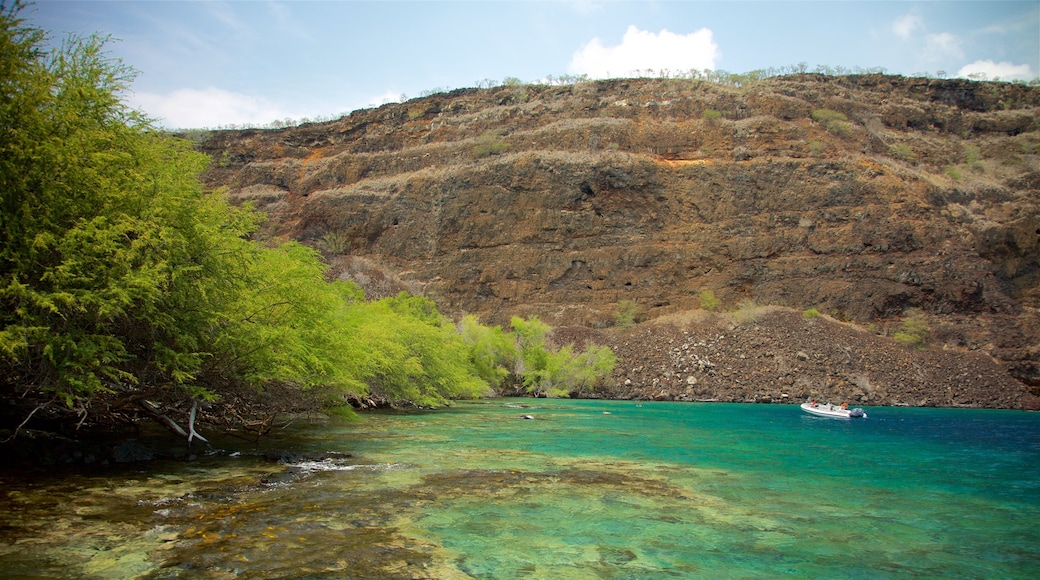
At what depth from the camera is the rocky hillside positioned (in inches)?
2301

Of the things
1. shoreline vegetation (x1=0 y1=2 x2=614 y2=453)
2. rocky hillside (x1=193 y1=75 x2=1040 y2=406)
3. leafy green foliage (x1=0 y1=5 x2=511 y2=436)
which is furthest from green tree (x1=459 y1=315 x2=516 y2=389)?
leafy green foliage (x1=0 y1=5 x2=511 y2=436)

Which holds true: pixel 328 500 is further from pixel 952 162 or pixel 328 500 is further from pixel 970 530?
pixel 952 162

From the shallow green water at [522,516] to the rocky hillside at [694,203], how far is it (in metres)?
34.8

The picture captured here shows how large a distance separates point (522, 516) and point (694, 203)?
6245 centimetres

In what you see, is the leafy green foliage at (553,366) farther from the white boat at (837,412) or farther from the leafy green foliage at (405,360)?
the white boat at (837,412)

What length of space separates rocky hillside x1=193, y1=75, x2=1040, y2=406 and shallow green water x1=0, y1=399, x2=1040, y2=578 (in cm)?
3482

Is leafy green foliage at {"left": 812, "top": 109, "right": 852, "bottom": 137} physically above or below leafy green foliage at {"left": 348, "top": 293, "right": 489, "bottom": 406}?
above

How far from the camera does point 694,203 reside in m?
67.4

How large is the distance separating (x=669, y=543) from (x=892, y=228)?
63110mm

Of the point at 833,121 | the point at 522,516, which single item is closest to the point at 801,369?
the point at 833,121

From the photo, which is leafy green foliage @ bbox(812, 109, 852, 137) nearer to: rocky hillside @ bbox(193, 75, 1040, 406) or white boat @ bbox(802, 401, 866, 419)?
rocky hillside @ bbox(193, 75, 1040, 406)

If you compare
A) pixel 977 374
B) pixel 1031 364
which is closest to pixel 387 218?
pixel 977 374

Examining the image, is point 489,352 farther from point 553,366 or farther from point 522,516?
point 522,516

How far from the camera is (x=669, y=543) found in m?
8.34
